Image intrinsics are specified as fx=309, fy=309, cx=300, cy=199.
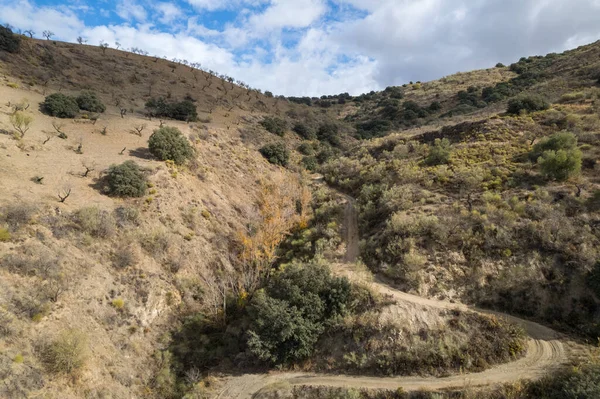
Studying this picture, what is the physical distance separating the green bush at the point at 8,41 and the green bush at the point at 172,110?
1628 centimetres

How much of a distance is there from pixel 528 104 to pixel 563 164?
18.9 metres

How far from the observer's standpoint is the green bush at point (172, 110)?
39719 mm

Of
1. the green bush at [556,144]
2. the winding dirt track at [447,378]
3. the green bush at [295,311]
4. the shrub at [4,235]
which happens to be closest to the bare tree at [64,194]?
the shrub at [4,235]

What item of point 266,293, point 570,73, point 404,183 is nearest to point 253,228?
point 266,293

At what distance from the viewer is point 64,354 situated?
13836mm

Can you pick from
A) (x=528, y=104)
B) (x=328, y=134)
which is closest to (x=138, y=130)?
(x=328, y=134)

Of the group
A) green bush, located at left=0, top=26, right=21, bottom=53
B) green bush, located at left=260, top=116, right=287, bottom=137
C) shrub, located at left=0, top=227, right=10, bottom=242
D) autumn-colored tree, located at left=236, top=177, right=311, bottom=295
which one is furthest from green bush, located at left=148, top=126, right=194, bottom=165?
green bush, located at left=0, top=26, right=21, bottom=53

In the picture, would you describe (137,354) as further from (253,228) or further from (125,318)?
(253,228)

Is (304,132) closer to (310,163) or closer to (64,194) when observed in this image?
(310,163)

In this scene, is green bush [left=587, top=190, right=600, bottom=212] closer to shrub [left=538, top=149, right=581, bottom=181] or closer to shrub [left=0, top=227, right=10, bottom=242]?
shrub [left=538, top=149, right=581, bottom=181]

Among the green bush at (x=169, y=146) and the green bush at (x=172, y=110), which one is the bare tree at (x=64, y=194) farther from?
the green bush at (x=172, y=110)

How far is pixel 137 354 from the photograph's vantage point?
1712 centimetres

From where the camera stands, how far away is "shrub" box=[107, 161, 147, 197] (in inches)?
886

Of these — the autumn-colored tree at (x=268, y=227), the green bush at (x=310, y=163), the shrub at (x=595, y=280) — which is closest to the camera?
the shrub at (x=595, y=280)
